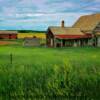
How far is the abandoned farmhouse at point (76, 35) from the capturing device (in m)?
44.4

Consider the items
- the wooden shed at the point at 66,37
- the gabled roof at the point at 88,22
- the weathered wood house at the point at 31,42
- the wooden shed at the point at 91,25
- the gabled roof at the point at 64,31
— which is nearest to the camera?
the weathered wood house at the point at 31,42

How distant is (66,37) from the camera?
146ft

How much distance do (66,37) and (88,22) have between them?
246 inches

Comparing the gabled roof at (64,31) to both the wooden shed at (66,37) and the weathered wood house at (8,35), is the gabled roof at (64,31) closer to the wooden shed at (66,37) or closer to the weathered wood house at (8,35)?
the wooden shed at (66,37)

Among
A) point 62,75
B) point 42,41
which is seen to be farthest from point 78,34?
point 62,75

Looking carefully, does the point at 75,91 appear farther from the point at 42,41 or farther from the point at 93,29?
the point at 42,41

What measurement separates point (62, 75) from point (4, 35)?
3399cm

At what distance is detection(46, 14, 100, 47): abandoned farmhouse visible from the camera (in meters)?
44.4

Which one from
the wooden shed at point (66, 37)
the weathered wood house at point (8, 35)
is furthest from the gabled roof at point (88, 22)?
the weathered wood house at point (8, 35)

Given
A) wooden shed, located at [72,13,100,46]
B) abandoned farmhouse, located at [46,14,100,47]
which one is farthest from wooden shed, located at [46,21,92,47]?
wooden shed, located at [72,13,100,46]

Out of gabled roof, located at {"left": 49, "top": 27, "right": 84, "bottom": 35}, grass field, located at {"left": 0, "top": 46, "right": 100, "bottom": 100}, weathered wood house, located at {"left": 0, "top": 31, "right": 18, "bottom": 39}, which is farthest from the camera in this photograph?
weathered wood house, located at {"left": 0, "top": 31, "right": 18, "bottom": 39}

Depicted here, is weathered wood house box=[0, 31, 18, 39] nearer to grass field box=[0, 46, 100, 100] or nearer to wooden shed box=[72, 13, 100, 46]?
wooden shed box=[72, 13, 100, 46]

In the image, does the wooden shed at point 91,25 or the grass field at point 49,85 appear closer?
the grass field at point 49,85

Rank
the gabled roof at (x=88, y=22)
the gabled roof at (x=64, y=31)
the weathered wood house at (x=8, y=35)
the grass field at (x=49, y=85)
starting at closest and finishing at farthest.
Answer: the grass field at (x=49, y=85)
the gabled roof at (x=64, y=31)
the gabled roof at (x=88, y=22)
the weathered wood house at (x=8, y=35)
